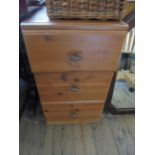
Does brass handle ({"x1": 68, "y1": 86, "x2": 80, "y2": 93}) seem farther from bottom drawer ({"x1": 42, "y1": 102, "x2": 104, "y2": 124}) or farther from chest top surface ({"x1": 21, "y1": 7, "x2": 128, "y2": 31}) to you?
chest top surface ({"x1": 21, "y1": 7, "x2": 128, "y2": 31})

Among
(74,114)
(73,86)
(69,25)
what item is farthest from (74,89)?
(69,25)

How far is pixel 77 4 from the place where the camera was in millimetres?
686

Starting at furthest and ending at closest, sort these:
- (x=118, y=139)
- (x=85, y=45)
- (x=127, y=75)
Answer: (x=127, y=75), (x=118, y=139), (x=85, y=45)

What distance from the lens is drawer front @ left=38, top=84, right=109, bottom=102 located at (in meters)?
0.93

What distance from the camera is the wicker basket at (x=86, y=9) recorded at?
69cm

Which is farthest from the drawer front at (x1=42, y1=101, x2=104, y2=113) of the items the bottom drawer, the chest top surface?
the chest top surface

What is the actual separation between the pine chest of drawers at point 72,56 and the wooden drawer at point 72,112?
0.08ft

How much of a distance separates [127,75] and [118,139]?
573mm

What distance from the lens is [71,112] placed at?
3.67 ft

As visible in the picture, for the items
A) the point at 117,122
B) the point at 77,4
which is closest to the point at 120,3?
the point at 77,4

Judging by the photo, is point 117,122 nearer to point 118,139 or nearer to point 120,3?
point 118,139

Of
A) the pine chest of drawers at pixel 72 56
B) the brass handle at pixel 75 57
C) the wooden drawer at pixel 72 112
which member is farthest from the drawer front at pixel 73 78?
the wooden drawer at pixel 72 112

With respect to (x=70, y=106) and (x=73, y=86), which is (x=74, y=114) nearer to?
(x=70, y=106)

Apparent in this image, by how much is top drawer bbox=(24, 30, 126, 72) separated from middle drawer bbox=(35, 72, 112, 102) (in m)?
0.06
